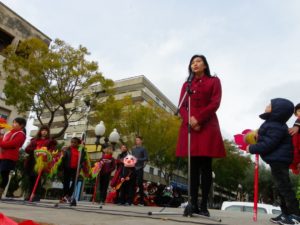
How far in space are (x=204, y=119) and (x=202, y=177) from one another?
2.30 ft

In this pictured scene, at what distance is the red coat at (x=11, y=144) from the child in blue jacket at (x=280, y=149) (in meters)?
4.36

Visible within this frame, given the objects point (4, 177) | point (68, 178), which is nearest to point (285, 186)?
point (4, 177)

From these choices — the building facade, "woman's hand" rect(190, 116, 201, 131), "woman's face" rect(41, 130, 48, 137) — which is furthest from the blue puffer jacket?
the building facade

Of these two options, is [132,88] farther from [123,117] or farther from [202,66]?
[202,66]

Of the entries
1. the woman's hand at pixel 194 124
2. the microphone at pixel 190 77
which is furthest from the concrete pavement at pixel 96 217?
the microphone at pixel 190 77

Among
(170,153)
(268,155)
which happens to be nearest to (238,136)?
(268,155)

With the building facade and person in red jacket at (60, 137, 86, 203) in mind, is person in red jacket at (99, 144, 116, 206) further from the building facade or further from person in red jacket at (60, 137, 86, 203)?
the building facade

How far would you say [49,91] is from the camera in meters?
16.3

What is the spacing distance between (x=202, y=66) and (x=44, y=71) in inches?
537

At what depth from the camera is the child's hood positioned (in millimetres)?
3861

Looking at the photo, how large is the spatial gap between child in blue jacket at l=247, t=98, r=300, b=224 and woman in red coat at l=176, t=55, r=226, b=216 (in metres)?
0.49

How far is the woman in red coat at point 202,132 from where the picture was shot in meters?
3.84

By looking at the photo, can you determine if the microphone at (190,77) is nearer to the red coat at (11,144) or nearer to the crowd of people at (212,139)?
the crowd of people at (212,139)

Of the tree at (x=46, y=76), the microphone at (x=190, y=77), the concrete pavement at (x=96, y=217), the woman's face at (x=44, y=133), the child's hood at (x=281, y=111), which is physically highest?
the tree at (x=46, y=76)
